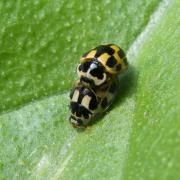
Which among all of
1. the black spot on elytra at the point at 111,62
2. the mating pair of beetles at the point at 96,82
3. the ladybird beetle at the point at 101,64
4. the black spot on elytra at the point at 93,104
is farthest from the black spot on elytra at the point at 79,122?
the black spot on elytra at the point at 111,62

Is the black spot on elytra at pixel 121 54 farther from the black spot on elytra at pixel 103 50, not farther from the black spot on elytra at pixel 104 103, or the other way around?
the black spot on elytra at pixel 104 103

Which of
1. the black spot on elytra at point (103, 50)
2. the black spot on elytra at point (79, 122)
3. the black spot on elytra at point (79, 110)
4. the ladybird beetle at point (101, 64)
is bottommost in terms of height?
the black spot on elytra at point (79, 110)

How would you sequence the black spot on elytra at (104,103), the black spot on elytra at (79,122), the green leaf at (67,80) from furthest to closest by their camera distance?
the black spot on elytra at (104,103)
the black spot on elytra at (79,122)
the green leaf at (67,80)

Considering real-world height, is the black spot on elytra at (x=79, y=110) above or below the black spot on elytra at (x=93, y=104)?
below

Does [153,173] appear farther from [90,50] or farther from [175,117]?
[90,50]

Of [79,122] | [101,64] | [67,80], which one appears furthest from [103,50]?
[79,122]

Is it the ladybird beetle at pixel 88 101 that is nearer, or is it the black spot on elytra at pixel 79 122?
the black spot on elytra at pixel 79 122

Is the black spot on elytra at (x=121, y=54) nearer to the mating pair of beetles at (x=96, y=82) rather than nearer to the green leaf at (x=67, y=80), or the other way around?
the mating pair of beetles at (x=96, y=82)

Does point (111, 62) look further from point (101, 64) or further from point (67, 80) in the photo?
point (67, 80)

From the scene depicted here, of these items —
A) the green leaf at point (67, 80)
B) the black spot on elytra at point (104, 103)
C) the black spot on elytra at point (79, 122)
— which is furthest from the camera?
the black spot on elytra at point (104, 103)
